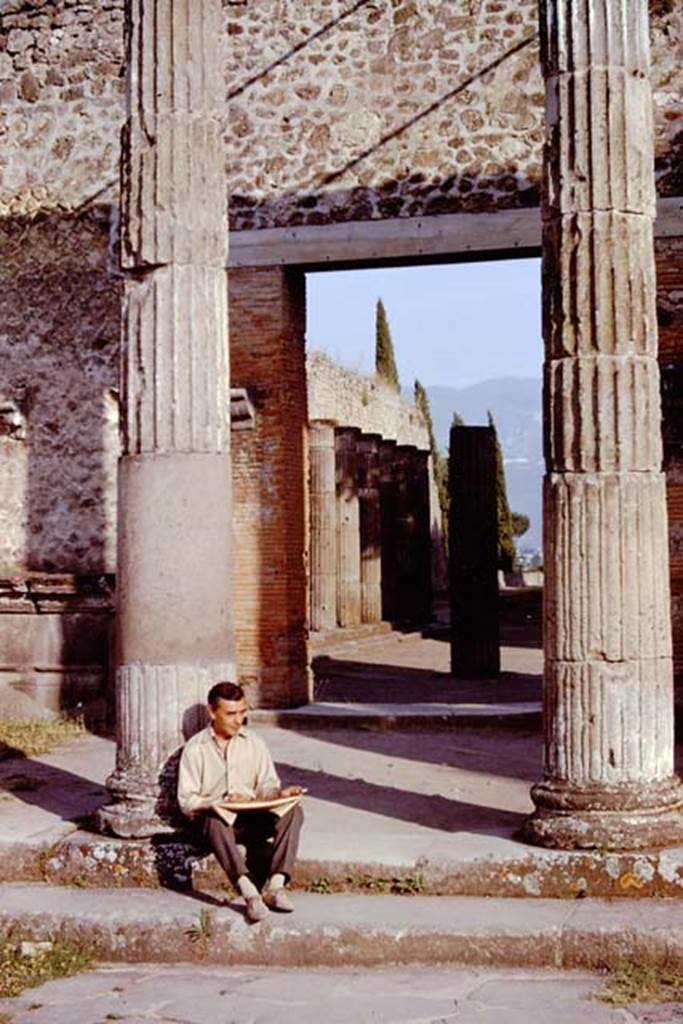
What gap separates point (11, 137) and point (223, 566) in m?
7.31

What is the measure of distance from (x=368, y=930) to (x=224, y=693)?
1384 millimetres

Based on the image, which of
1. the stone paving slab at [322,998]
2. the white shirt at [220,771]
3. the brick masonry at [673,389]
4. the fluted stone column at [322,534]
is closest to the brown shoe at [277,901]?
the stone paving slab at [322,998]

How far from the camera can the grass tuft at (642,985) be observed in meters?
5.86

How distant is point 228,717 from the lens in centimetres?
730

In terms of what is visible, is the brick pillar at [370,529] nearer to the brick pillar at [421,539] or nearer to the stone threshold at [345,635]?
the stone threshold at [345,635]

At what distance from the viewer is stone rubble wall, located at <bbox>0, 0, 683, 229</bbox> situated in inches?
491

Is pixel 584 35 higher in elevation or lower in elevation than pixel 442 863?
higher

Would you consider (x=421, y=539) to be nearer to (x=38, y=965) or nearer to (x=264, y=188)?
(x=264, y=188)

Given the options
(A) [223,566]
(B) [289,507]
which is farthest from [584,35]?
(B) [289,507]

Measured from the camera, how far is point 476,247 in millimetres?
12430

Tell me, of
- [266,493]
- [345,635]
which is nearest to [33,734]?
[266,493]

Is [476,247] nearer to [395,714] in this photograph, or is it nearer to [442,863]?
[395,714]

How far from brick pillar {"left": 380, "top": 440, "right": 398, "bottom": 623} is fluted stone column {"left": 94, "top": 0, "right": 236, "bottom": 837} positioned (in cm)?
1754

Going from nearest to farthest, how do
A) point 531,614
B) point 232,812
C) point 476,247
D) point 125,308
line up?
1. point 232,812
2. point 125,308
3. point 476,247
4. point 531,614
